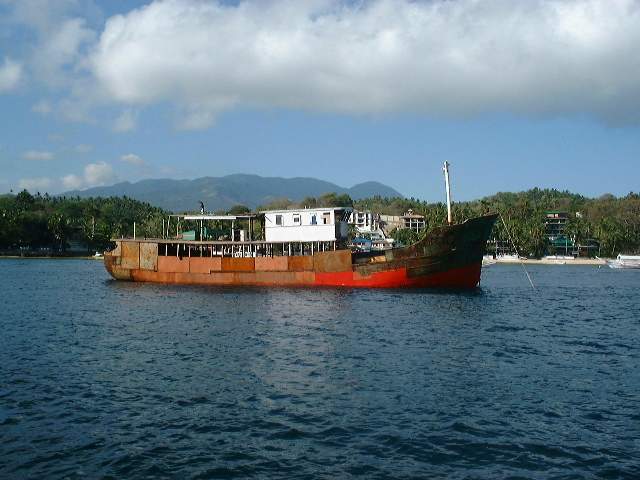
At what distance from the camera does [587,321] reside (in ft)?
115

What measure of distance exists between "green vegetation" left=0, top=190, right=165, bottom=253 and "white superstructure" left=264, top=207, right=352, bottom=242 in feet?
280

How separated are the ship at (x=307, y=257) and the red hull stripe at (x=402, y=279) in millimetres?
81

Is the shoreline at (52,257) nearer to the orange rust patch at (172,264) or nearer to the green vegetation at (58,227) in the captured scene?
the green vegetation at (58,227)

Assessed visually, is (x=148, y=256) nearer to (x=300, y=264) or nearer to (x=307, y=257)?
(x=300, y=264)

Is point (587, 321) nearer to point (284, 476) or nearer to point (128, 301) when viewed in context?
point (284, 476)

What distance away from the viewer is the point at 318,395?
17938 mm

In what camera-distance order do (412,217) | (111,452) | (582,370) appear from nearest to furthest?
(111,452) < (582,370) < (412,217)

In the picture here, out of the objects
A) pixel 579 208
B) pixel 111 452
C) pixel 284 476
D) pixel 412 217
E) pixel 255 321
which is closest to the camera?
pixel 284 476

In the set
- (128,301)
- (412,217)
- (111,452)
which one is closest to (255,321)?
(128,301)

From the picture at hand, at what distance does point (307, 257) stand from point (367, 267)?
213 inches

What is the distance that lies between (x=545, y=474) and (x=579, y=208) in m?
178

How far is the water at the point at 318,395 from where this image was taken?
42.8ft

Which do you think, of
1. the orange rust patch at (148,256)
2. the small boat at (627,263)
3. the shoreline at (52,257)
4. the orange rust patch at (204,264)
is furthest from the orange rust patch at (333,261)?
the shoreline at (52,257)

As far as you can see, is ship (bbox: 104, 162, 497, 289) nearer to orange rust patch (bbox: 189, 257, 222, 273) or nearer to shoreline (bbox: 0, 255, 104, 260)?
orange rust patch (bbox: 189, 257, 222, 273)
